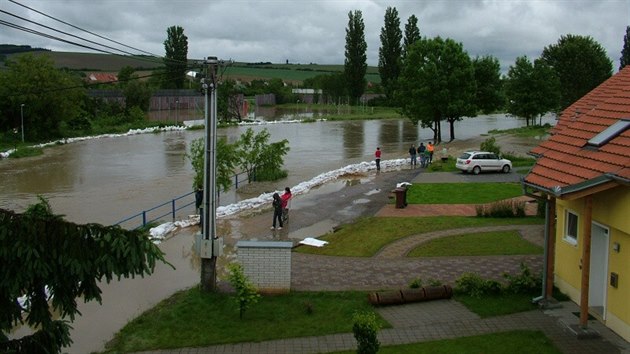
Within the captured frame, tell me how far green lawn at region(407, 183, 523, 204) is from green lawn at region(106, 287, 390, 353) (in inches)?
A: 520

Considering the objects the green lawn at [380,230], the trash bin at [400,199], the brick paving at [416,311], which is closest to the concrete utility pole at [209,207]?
the brick paving at [416,311]

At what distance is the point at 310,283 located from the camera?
1477 centimetres

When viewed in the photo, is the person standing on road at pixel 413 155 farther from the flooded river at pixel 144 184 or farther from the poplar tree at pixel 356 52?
the poplar tree at pixel 356 52

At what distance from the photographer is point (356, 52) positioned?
10512 centimetres

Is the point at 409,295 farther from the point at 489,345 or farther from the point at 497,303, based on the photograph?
the point at 489,345

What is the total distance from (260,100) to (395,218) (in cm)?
11326

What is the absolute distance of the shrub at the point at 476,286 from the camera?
44.6ft

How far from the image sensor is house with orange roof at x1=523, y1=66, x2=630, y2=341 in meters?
11.1

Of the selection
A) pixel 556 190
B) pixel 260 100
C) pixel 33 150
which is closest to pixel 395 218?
pixel 556 190

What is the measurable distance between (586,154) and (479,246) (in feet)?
19.5

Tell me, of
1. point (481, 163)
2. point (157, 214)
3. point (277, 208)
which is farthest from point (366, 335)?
point (481, 163)

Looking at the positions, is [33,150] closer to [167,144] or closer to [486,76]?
[167,144]

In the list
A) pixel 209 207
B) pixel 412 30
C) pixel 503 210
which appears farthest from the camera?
pixel 412 30

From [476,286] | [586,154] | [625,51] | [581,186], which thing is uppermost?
[625,51]
